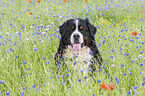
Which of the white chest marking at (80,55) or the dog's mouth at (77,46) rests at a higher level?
the dog's mouth at (77,46)

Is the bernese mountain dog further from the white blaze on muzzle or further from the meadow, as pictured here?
the meadow

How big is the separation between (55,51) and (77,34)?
2.66ft

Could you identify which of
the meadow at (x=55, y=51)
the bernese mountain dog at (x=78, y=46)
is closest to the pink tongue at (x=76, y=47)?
the bernese mountain dog at (x=78, y=46)

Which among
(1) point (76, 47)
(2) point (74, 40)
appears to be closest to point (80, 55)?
(1) point (76, 47)

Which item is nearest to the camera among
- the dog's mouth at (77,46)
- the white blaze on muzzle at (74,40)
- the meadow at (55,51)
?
the meadow at (55,51)

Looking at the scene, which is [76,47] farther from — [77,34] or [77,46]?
[77,34]

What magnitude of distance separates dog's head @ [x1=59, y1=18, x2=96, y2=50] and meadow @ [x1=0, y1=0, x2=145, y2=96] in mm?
385

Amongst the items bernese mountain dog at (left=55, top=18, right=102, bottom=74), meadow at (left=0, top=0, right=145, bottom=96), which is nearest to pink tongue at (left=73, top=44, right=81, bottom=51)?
bernese mountain dog at (left=55, top=18, right=102, bottom=74)

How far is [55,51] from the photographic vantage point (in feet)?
13.0

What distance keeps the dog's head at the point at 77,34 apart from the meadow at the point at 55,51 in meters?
0.38

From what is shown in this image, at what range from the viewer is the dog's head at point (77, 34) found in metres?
3.40

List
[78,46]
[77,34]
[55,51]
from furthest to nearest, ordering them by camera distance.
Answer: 1. [55,51]
2. [78,46]
3. [77,34]

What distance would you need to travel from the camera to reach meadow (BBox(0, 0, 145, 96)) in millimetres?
2512

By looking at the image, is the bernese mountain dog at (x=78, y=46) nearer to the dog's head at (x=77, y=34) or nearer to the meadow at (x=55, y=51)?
the dog's head at (x=77, y=34)
